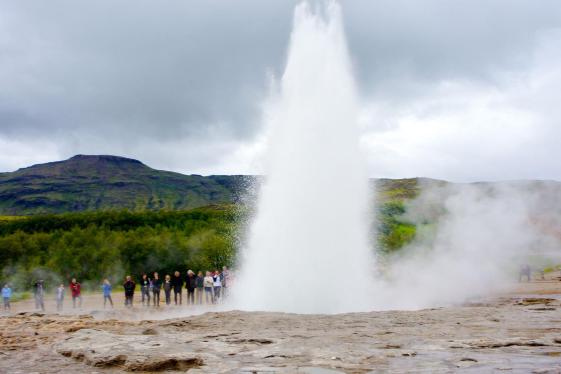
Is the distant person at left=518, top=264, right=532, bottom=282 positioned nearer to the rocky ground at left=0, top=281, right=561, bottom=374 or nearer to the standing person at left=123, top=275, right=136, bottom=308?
the rocky ground at left=0, top=281, right=561, bottom=374

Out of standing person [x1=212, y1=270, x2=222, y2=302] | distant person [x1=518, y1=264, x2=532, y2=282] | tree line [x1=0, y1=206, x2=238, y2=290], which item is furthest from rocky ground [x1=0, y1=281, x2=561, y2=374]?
tree line [x1=0, y1=206, x2=238, y2=290]

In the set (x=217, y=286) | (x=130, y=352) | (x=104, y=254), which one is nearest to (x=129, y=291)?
(x=217, y=286)

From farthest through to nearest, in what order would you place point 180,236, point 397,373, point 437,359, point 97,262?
point 180,236, point 97,262, point 437,359, point 397,373

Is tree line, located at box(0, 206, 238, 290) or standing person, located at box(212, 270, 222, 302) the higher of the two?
tree line, located at box(0, 206, 238, 290)

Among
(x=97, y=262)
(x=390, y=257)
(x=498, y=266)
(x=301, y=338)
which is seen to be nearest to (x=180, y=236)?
(x=97, y=262)

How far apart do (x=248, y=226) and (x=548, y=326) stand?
28.1 ft

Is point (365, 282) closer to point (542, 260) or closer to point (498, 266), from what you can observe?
point (498, 266)

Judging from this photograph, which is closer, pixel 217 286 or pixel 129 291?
pixel 217 286

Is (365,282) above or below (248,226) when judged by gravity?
below

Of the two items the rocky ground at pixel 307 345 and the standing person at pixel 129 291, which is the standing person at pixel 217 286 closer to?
the standing person at pixel 129 291

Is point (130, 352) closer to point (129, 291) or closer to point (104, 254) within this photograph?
→ point (129, 291)

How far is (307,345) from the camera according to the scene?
6938mm

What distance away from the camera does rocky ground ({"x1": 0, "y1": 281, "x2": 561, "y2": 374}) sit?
227 inches

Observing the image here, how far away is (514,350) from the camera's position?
625cm
